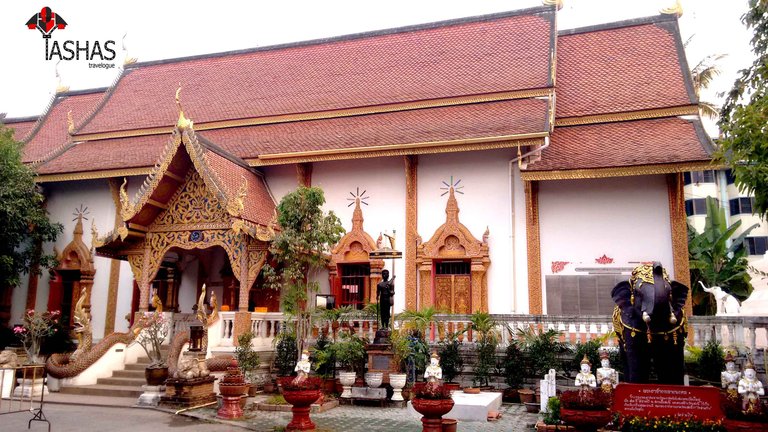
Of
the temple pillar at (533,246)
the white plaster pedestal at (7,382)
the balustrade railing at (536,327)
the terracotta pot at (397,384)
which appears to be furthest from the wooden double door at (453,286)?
the white plaster pedestal at (7,382)

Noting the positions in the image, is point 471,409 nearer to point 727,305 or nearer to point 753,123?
point 753,123

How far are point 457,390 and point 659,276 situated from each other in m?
4.09

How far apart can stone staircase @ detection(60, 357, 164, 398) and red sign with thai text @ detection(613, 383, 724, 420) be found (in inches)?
306

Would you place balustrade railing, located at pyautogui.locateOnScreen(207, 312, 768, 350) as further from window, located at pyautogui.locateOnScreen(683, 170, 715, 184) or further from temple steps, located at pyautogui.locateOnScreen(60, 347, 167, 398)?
window, located at pyautogui.locateOnScreen(683, 170, 715, 184)

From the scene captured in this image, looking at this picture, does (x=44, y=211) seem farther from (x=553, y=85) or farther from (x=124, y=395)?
(x=553, y=85)

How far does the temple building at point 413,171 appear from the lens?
1171 cm

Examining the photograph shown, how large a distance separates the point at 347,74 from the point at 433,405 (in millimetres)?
11744

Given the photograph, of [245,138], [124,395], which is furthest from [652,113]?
[124,395]

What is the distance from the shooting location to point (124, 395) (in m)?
10.5

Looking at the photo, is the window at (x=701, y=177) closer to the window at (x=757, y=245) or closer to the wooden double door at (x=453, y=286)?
the window at (x=757, y=245)

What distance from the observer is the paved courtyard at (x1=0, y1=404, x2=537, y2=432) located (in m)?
7.61

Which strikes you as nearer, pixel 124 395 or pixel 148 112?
pixel 124 395

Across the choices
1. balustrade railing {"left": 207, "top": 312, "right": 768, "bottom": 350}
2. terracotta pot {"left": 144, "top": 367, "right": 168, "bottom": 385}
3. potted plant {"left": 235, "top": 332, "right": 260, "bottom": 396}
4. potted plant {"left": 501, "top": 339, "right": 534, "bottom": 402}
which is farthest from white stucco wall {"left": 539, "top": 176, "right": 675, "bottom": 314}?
terracotta pot {"left": 144, "top": 367, "right": 168, "bottom": 385}

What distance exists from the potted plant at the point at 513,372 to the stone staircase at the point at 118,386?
242 inches
